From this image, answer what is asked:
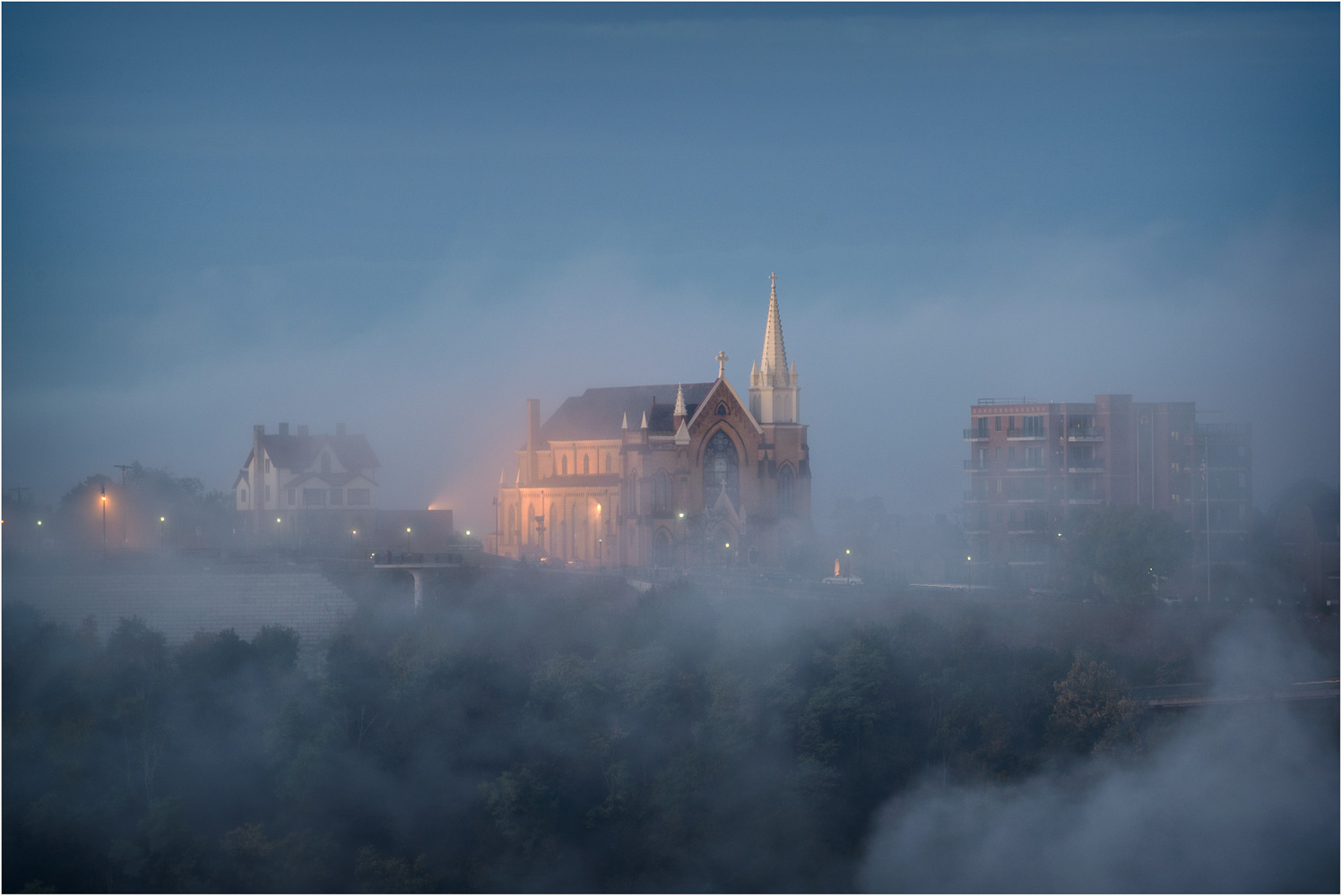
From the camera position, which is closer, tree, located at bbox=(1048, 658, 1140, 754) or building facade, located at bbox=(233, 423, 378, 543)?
tree, located at bbox=(1048, 658, 1140, 754)

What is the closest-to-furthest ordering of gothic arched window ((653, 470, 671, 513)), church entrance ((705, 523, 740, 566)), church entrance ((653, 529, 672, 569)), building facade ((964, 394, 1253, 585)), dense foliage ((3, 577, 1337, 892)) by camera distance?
1. dense foliage ((3, 577, 1337, 892))
2. building facade ((964, 394, 1253, 585))
3. church entrance ((705, 523, 740, 566))
4. church entrance ((653, 529, 672, 569))
5. gothic arched window ((653, 470, 671, 513))

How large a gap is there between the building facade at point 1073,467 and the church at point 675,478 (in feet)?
36.7

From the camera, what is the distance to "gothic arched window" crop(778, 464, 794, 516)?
85.9 metres

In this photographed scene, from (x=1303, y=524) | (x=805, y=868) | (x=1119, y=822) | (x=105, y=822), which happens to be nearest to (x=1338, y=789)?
(x=1119, y=822)

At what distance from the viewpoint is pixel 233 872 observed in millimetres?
46688

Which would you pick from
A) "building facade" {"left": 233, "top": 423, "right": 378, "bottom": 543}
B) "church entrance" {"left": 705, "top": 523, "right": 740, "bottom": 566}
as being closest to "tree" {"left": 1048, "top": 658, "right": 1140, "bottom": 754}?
"church entrance" {"left": 705, "top": 523, "right": 740, "bottom": 566}

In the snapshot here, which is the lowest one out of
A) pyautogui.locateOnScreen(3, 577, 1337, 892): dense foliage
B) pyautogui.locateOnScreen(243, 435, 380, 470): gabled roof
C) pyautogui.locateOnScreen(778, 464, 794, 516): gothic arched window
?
pyautogui.locateOnScreen(3, 577, 1337, 892): dense foliage

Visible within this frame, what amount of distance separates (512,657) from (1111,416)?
40.7 metres

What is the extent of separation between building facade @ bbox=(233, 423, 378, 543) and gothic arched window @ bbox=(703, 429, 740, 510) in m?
21.3

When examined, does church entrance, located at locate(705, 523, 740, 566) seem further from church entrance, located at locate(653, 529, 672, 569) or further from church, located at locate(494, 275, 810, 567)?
church entrance, located at locate(653, 529, 672, 569)

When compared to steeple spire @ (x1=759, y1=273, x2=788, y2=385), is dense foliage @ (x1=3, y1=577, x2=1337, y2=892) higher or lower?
lower

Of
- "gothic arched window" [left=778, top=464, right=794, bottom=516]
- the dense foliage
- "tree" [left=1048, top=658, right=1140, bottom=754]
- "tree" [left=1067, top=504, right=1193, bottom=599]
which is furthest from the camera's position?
"gothic arched window" [left=778, top=464, right=794, bottom=516]

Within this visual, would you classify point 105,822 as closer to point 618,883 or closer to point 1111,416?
point 618,883

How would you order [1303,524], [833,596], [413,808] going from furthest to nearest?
1. [1303,524]
2. [833,596]
3. [413,808]
